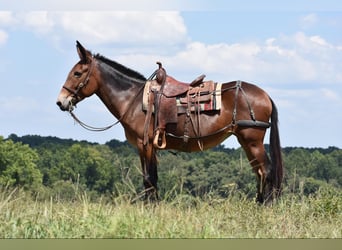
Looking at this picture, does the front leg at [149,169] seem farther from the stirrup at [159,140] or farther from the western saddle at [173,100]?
the western saddle at [173,100]

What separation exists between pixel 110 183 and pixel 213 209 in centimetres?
2233

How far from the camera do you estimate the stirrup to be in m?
10.7

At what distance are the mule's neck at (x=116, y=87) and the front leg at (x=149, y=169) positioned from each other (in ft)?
2.87

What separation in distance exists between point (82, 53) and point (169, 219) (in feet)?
12.9

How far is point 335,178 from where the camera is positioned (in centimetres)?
2602

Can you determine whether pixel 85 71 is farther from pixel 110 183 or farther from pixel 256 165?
pixel 110 183

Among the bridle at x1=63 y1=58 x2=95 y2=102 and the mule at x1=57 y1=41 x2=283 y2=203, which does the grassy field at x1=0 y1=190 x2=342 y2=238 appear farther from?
the bridle at x1=63 y1=58 x2=95 y2=102

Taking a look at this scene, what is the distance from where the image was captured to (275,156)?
435 inches

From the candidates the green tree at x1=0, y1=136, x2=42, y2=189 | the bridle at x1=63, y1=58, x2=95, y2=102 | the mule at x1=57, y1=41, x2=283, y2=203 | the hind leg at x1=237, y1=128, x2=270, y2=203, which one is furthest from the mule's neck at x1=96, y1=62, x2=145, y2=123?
the green tree at x1=0, y1=136, x2=42, y2=189

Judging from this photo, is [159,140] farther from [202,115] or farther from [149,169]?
[202,115]

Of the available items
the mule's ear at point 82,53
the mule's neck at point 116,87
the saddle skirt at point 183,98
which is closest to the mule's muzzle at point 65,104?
the mule's neck at point 116,87

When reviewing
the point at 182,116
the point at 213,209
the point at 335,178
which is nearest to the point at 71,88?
the point at 182,116

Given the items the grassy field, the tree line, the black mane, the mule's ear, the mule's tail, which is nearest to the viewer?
the grassy field

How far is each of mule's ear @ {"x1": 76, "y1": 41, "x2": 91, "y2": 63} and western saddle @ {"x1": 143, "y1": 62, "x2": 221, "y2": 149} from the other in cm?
111
